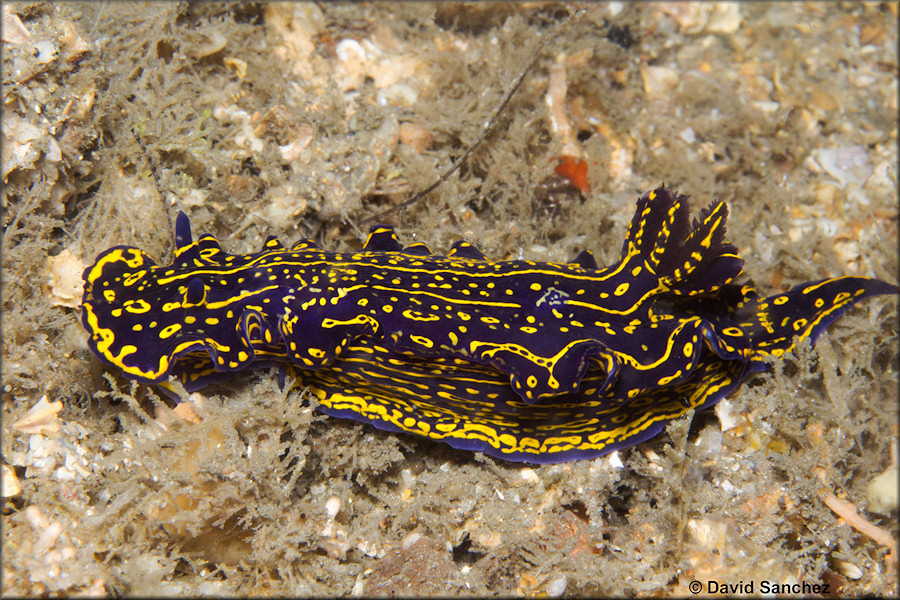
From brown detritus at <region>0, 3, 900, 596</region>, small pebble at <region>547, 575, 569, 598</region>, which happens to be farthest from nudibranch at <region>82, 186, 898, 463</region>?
small pebble at <region>547, 575, 569, 598</region>

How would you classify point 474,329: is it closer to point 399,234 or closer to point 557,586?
point 399,234

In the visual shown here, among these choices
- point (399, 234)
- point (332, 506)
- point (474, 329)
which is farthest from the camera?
point (399, 234)

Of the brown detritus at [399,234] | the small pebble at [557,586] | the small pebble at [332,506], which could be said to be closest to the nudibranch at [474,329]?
the brown detritus at [399,234]

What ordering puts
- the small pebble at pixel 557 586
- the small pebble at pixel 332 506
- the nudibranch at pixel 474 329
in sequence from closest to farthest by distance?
the nudibranch at pixel 474 329, the small pebble at pixel 557 586, the small pebble at pixel 332 506

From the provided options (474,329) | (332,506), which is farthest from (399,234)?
(332,506)

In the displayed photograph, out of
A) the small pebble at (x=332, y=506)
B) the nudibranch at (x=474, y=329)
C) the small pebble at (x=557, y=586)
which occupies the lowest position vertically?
the small pebble at (x=557, y=586)

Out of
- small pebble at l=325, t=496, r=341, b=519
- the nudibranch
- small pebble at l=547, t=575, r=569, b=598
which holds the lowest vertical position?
small pebble at l=547, t=575, r=569, b=598

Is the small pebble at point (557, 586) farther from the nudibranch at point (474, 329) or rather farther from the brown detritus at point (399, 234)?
the nudibranch at point (474, 329)

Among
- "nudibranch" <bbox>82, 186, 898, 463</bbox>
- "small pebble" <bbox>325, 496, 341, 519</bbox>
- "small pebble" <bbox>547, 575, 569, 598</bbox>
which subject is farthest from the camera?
"small pebble" <bbox>325, 496, 341, 519</bbox>

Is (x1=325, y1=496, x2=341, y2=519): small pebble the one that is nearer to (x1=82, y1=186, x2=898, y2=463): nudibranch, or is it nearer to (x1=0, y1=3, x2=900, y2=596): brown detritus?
(x1=0, y1=3, x2=900, y2=596): brown detritus
